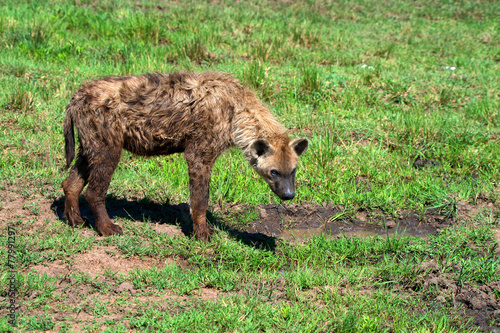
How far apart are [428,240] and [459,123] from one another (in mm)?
3050

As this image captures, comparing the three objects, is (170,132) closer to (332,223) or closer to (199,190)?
(199,190)

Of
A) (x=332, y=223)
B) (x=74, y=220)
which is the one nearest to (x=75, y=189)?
(x=74, y=220)

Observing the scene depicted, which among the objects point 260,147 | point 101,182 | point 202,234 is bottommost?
point 202,234

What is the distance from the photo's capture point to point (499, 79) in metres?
9.17

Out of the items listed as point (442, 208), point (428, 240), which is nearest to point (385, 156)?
point (442, 208)

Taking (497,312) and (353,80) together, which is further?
(353,80)

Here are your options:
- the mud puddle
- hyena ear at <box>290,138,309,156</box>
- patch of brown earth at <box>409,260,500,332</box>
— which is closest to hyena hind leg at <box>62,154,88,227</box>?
the mud puddle

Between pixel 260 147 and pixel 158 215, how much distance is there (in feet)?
4.75

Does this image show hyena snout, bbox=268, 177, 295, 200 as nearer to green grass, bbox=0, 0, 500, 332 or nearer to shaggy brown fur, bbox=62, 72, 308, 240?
shaggy brown fur, bbox=62, 72, 308, 240

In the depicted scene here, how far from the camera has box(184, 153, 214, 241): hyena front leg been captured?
4844 millimetres

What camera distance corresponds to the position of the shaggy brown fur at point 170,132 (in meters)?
4.66

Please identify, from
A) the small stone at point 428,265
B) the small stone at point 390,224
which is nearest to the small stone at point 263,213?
the small stone at point 390,224

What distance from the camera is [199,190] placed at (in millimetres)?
4855

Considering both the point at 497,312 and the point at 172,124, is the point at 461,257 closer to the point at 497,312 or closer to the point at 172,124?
the point at 497,312
